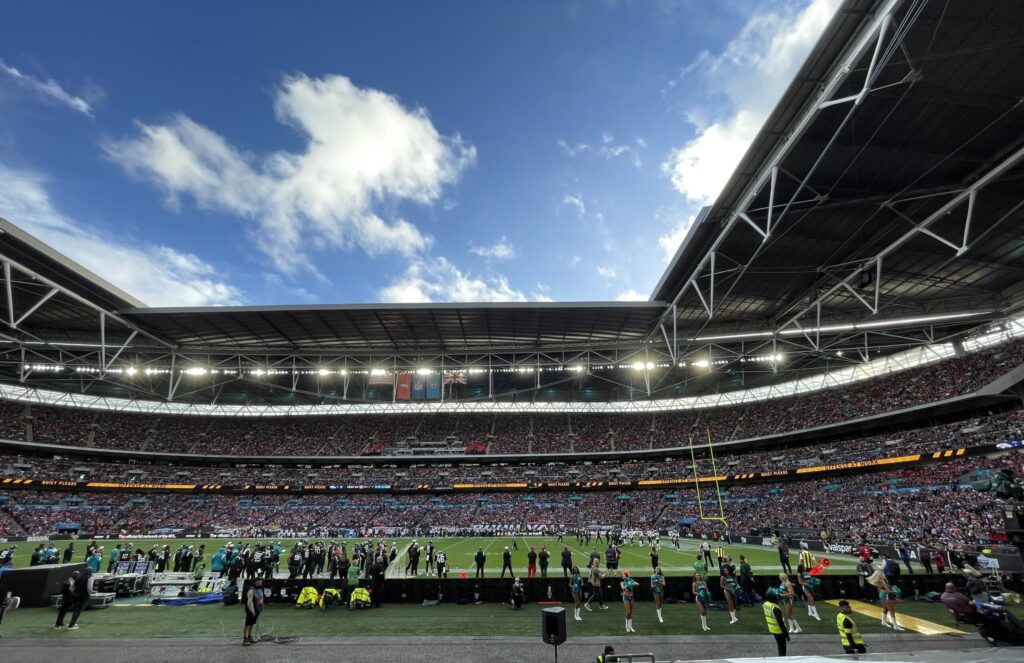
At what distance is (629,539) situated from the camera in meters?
39.2

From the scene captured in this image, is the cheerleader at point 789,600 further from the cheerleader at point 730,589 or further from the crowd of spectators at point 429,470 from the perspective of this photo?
the crowd of spectators at point 429,470

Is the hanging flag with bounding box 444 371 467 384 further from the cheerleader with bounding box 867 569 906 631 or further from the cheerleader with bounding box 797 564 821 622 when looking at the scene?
the cheerleader with bounding box 867 569 906 631

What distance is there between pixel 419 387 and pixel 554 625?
3037 centimetres

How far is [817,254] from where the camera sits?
82.2 feet

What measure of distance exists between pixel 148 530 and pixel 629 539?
43.4 m

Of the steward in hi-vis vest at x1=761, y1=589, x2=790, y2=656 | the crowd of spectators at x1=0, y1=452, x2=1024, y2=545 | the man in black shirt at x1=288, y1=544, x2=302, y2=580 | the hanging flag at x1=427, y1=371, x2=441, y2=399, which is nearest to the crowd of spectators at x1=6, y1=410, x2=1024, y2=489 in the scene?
the crowd of spectators at x1=0, y1=452, x2=1024, y2=545

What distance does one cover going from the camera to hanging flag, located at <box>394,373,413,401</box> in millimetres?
36906

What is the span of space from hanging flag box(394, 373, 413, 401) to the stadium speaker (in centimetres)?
2972

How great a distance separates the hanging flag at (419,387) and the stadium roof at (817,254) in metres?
3.17

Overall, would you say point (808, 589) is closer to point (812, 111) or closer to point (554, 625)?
point (554, 625)

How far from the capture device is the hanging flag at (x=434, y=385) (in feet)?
120

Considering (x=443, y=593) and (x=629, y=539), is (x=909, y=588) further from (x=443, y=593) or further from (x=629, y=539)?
(x=629, y=539)

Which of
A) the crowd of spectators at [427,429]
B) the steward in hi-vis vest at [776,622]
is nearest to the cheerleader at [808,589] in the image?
the steward in hi-vis vest at [776,622]

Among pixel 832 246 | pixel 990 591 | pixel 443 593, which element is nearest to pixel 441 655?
pixel 443 593
